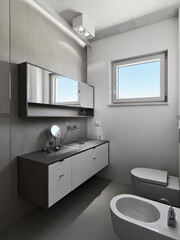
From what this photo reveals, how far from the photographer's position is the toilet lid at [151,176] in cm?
172

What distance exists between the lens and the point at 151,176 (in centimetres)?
184

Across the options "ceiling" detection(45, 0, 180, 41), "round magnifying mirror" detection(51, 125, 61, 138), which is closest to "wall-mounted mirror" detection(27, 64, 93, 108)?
"round magnifying mirror" detection(51, 125, 61, 138)

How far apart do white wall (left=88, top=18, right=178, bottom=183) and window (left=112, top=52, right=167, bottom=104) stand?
0.39 feet

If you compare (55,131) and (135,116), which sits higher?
(135,116)

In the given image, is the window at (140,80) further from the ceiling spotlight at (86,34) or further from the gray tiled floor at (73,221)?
the gray tiled floor at (73,221)

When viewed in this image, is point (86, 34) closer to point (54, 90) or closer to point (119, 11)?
point (119, 11)

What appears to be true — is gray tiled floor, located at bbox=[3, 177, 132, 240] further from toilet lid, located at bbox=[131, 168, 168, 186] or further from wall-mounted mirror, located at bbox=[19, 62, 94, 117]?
wall-mounted mirror, located at bbox=[19, 62, 94, 117]

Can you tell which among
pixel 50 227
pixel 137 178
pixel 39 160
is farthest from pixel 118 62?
pixel 50 227

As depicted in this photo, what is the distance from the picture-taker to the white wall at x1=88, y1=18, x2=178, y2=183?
6.78 feet

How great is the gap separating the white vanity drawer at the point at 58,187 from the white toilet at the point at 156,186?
0.93m

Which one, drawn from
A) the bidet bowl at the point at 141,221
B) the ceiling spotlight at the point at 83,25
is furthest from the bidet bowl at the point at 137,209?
the ceiling spotlight at the point at 83,25

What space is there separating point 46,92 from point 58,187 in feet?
3.78

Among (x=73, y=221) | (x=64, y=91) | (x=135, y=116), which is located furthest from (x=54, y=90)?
(x=73, y=221)

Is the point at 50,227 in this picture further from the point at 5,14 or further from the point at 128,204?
the point at 5,14
